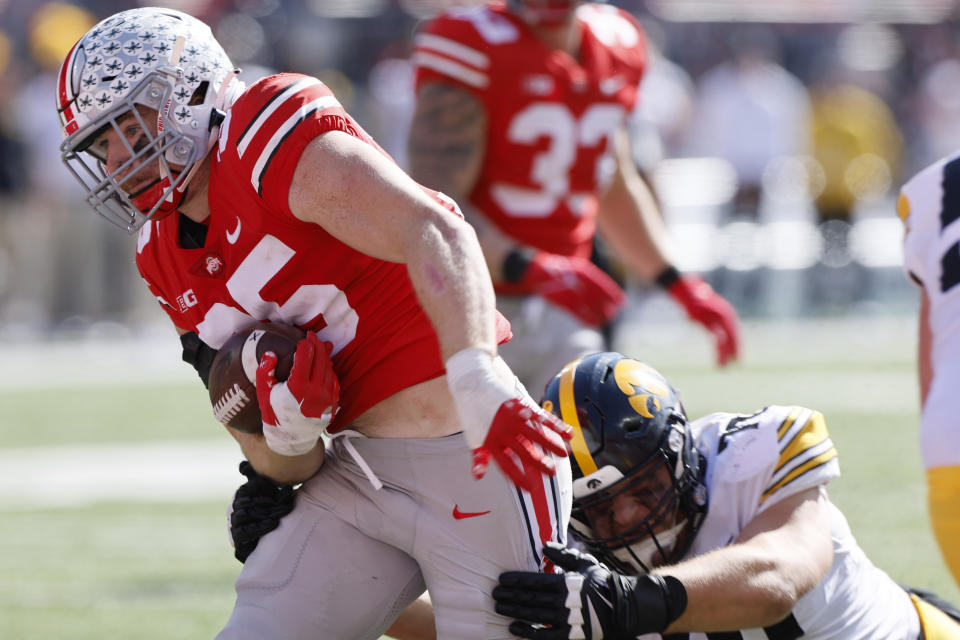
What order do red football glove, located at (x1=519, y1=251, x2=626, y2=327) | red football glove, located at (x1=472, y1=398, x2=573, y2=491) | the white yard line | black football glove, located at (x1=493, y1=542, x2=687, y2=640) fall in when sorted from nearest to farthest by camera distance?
red football glove, located at (x1=472, y1=398, x2=573, y2=491), black football glove, located at (x1=493, y1=542, x2=687, y2=640), red football glove, located at (x1=519, y1=251, x2=626, y2=327), the white yard line

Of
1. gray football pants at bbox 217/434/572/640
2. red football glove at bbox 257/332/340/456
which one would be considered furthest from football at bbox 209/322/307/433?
gray football pants at bbox 217/434/572/640

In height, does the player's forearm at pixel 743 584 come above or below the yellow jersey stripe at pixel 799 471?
below

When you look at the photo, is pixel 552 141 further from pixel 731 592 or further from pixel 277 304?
pixel 731 592

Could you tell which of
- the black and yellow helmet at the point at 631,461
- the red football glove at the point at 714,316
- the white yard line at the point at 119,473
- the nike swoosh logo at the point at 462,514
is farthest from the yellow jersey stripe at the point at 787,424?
the white yard line at the point at 119,473

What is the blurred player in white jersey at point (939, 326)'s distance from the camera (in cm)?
250

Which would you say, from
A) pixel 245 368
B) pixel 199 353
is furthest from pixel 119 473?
pixel 245 368

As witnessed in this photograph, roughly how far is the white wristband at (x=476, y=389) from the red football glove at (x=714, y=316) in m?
2.73

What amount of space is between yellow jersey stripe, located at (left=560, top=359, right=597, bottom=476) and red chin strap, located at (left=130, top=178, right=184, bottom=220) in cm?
93

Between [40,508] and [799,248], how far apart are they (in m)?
9.40

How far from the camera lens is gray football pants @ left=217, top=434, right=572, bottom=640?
9.49 feet

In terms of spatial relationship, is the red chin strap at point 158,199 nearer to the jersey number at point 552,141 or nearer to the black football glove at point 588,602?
the black football glove at point 588,602

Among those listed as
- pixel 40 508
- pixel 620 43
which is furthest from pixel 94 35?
pixel 40 508

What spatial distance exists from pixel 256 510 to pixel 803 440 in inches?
46.1

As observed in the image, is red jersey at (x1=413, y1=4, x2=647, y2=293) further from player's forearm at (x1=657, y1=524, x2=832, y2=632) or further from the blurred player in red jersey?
player's forearm at (x1=657, y1=524, x2=832, y2=632)
